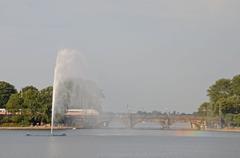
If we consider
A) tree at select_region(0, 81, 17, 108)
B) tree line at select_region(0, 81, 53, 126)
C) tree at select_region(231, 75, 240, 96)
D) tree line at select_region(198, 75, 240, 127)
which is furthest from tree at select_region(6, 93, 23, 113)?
tree at select_region(231, 75, 240, 96)

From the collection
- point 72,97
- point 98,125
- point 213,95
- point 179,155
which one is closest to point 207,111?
point 213,95

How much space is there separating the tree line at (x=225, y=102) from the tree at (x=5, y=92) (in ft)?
179

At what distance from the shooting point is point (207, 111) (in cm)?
18475

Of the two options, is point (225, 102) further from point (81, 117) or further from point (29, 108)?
point (29, 108)

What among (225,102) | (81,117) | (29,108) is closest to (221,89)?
(225,102)

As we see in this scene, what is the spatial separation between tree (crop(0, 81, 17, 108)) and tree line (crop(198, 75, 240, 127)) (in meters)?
54.7

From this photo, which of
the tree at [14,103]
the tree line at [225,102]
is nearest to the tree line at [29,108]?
the tree at [14,103]

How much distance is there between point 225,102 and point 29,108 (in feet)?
161

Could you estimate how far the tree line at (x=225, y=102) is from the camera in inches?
6614

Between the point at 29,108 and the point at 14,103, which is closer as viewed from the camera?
the point at 29,108

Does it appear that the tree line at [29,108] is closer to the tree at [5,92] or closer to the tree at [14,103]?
the tree at [14,103]

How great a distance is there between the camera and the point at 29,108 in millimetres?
166250

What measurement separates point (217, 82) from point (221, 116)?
78.5 ft

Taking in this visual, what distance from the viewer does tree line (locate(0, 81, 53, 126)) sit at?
163750mm
